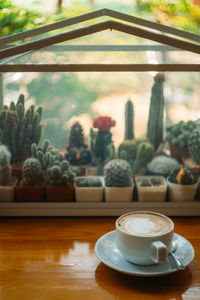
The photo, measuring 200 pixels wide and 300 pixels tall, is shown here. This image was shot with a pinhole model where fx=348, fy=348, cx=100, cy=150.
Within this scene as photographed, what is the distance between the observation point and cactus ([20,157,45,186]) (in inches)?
40.3

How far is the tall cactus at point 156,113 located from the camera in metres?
0.99

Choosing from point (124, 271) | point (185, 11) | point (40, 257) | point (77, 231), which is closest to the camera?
point (124, 271)

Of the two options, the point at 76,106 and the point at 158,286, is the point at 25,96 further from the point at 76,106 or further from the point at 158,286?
the point at 158,286

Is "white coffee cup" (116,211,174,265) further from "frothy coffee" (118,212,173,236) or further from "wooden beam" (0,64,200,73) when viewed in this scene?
"wooden beam" (0,64,200,73)

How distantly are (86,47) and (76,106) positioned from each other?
0.59ft

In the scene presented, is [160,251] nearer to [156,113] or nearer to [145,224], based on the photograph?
[145,224]

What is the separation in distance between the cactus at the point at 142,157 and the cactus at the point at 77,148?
0.47 feet

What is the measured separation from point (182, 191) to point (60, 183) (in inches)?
14.1

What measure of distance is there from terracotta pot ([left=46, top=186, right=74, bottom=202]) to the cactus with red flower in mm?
106

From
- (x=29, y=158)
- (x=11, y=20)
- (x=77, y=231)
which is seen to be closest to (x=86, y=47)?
(x=29, y=158)

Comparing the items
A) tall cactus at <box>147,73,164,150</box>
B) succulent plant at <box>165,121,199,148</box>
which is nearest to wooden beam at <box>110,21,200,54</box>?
tall cactus at <box>147,73,164,150</box>

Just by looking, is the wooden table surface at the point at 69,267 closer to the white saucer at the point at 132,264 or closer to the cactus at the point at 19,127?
the white saucer at the point at 132,264

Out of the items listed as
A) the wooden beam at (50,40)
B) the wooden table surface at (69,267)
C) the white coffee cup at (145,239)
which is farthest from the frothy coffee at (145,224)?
the wooden beam at (50,40)

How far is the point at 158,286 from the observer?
2.39 ft
